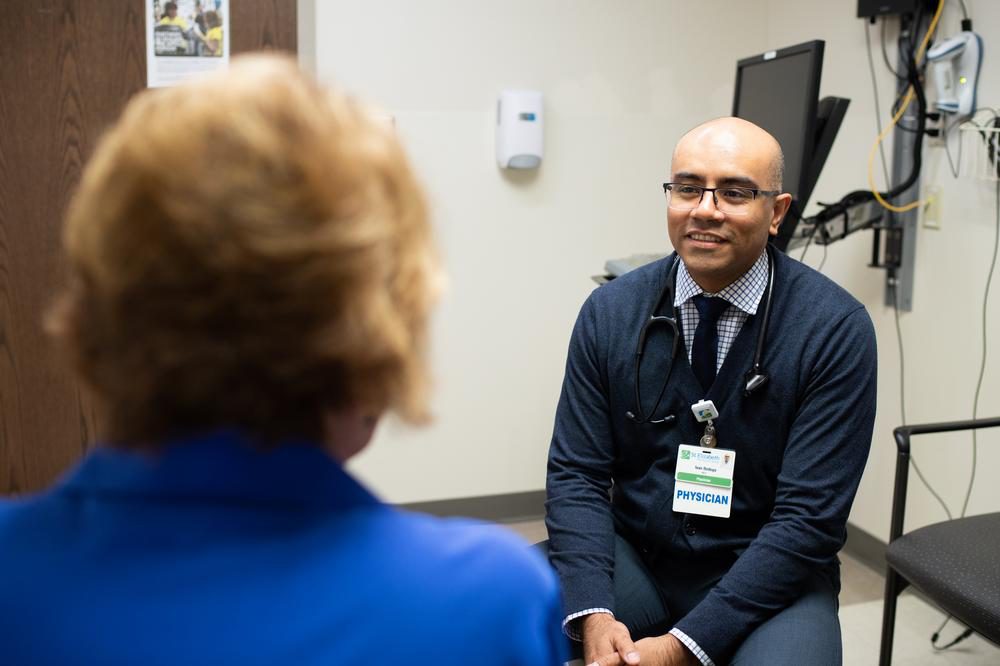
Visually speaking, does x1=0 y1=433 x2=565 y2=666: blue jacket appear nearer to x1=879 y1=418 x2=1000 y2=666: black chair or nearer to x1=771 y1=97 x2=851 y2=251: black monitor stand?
x1=879 y1=418 x2=1000 y2=666: black chair

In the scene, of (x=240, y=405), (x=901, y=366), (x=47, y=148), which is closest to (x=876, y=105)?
(x=901, y=366)

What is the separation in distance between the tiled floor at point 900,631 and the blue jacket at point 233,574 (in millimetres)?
2279

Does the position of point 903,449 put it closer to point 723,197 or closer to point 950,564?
point 950,564

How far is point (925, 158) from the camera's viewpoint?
288cm

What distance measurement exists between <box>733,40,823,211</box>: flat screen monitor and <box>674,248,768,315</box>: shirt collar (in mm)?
743

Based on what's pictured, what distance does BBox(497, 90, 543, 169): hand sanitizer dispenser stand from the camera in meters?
3.33

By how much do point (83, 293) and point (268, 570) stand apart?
22 centimetres

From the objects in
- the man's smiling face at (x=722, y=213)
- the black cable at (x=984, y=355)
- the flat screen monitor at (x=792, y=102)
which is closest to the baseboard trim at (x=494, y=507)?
the black cable at (x=984, y=355)

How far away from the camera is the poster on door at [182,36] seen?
117 inches

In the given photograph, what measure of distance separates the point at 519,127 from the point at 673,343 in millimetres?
1710

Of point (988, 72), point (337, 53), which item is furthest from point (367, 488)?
point (337, 53)

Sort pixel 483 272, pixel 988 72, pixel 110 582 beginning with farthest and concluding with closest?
pixel 483 272 → pixel 988 72 → pixel 110 582

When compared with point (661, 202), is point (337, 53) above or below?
above

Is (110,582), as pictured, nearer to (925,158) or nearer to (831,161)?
(925,158)
